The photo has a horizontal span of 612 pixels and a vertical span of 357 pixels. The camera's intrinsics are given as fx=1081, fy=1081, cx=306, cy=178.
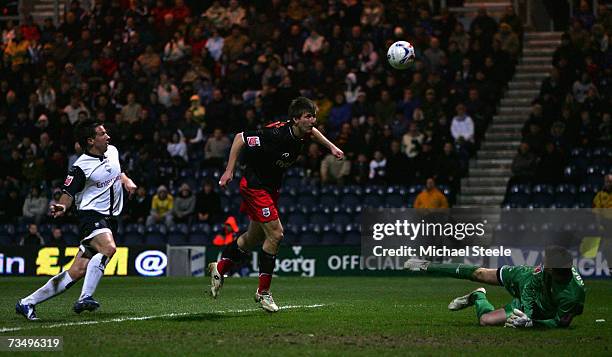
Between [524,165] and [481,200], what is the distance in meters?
1.51

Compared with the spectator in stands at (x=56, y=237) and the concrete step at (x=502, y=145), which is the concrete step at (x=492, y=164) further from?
the spectator in stands at (x=56, y=237)

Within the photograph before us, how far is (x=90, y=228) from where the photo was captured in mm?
11445

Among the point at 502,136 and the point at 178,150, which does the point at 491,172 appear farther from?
the point at 178,150

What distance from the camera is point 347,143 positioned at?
25188 mm

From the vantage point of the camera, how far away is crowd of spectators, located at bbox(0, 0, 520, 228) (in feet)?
82.7

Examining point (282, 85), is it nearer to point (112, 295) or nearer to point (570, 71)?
point (570, 71)

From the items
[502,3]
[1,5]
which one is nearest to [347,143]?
[502,3]

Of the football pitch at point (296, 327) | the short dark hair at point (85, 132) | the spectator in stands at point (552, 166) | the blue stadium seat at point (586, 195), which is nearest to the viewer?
the football pitch at point (296, 327)

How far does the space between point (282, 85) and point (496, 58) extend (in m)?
5.24

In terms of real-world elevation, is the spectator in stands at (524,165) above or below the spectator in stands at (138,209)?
above

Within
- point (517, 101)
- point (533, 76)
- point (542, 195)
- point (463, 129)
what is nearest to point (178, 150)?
point (463, 129)

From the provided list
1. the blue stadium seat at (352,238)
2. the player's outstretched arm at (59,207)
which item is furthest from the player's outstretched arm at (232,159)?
the blue stadium seat at (352,238)

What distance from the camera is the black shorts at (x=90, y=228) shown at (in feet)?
37.6

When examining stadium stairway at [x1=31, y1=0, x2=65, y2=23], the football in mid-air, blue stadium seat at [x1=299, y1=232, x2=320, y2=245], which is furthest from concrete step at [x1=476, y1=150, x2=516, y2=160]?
stadium stairway at [x1=31, y1=0, x2=65, y2=23]
